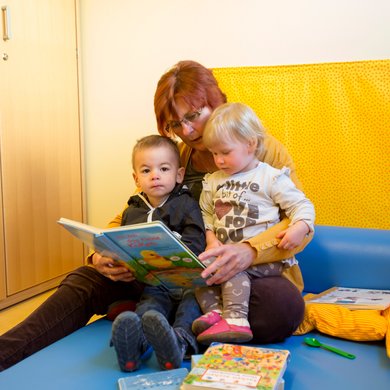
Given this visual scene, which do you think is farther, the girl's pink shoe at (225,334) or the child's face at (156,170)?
the child's face at (156,170)

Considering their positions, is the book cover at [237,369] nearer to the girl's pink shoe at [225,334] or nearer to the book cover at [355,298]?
the girl's pink shoe at [225,334]

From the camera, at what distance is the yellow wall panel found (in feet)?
6.10

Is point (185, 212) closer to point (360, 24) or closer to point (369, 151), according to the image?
point (369, 151)

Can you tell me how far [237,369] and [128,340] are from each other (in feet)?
0.77

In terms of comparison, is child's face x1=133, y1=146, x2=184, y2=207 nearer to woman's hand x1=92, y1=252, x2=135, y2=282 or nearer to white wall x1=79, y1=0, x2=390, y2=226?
woman's hand x1=92, y1=252, x2=135, y2=282

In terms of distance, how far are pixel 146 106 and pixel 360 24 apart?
3.63 feet

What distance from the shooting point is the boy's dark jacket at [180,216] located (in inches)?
52.5

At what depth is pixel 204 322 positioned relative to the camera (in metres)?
1.15

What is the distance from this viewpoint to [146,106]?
101 inches

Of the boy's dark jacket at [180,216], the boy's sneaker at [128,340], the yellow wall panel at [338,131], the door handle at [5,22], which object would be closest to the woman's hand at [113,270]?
the boy's dark jacket at [180,216]

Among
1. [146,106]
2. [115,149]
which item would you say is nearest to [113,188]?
[115,149]

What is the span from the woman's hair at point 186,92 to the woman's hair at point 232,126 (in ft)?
0.47

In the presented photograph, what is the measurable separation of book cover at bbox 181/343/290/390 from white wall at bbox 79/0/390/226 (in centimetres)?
149

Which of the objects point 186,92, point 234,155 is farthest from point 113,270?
point 186,92
